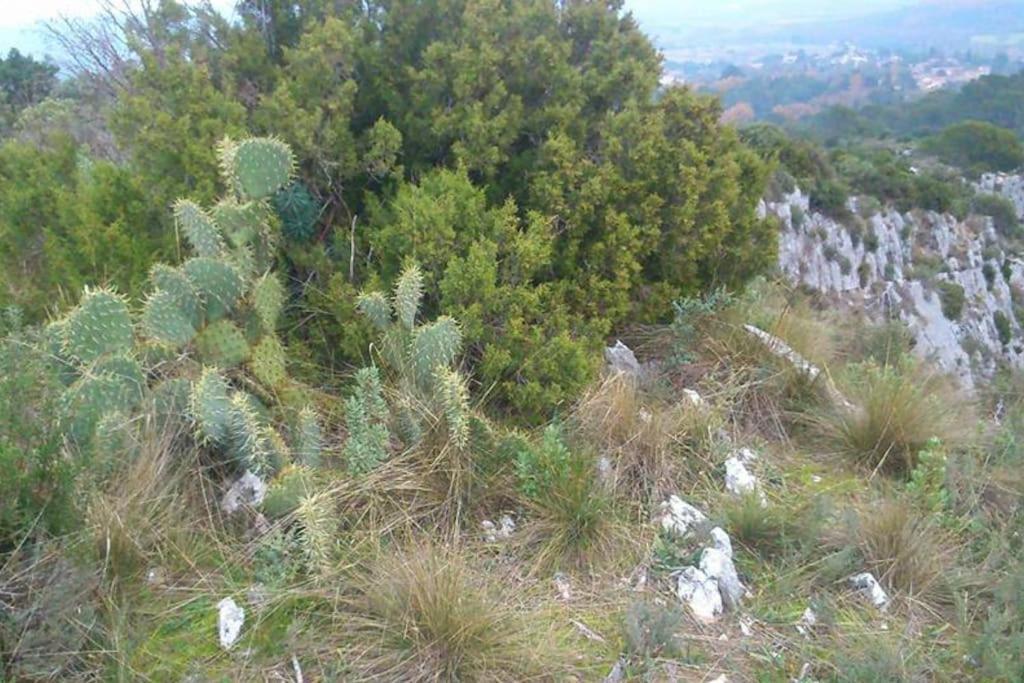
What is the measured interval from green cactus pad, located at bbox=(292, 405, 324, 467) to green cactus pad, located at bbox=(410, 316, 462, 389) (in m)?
0.48

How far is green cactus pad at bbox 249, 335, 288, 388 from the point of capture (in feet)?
11.1

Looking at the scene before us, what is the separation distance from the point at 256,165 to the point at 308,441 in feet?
3.68

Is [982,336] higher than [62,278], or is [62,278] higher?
[62,278]

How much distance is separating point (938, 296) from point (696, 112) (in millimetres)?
21018

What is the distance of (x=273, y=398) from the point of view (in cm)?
349

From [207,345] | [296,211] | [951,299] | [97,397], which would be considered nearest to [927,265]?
[951,299]

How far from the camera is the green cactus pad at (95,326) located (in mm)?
3098

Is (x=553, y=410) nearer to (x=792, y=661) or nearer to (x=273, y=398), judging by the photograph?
(x=273, y=398)

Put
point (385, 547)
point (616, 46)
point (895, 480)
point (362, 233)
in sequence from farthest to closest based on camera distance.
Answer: point (616, 46) < point (362, 233) < point (895, 480) < point (385, 547)

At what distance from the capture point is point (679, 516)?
10.8ft

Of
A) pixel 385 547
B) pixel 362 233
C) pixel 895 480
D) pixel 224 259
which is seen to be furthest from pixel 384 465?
pixel 895 480

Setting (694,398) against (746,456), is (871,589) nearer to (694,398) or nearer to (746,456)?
(746,456)

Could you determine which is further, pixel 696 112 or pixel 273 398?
pixel 696 112

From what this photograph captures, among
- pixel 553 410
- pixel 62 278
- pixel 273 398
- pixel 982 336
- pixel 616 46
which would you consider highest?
pixel 616 46
